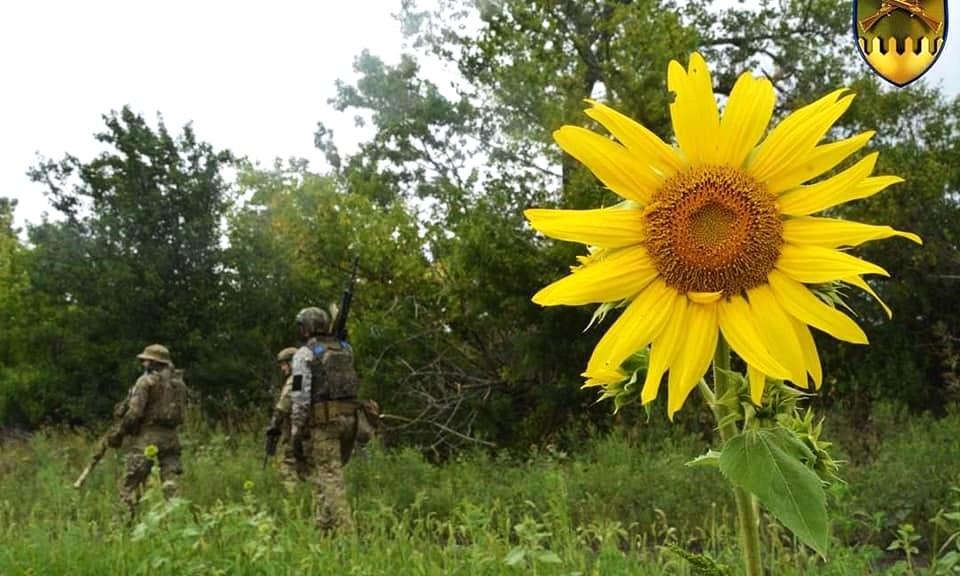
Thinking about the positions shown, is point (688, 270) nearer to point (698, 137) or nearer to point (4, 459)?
point (698, 137)

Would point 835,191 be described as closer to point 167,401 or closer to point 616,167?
point 616,167

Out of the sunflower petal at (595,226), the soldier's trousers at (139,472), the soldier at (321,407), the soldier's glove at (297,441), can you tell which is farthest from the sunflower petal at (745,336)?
the soldier's trousers at (139,472)

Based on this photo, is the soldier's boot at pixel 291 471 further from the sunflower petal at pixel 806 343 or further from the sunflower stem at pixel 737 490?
the sunflower petal at pixel 806 343

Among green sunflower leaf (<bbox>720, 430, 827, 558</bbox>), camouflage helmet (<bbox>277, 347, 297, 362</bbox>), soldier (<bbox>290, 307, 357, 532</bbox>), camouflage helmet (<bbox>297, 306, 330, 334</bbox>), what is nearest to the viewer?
green sunflower leaf (<bbox>720, 430, 827, 558</bbox>)

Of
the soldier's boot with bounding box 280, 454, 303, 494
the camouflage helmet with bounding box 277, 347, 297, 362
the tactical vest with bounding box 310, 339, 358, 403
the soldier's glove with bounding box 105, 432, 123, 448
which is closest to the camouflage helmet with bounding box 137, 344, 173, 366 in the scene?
the soldier's glove with bounding box 105, 432, 123, 448

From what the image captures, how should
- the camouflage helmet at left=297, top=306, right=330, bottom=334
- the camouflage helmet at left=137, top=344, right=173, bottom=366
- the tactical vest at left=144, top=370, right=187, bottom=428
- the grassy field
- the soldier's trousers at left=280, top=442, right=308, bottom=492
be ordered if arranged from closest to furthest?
the grassy field < the camouflage helmet at left=297, top=306, right=330, bottom=334 < the soldier's trousers at left=280, top=442, right=308, bottom=492 < the tactical vest at left=144, top=370, right=187, bottom=428 < the camouflage helmet at left=137, top=344, right=173, bottom=366

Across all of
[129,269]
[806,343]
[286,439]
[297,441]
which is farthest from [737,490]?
[129,269]

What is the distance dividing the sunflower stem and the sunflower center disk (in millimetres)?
73

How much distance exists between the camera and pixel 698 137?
1.00m

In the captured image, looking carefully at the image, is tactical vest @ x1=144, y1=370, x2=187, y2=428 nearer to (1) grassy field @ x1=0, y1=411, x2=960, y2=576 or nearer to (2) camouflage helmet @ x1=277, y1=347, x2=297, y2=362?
(1) grassy field @ x1=0, y1=411, x2=960, y2=576

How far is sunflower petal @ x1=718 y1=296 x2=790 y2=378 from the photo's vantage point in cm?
89

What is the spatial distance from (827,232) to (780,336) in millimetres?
134

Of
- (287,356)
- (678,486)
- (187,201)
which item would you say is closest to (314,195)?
(187,201)

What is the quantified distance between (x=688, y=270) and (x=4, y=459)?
14.1 m
